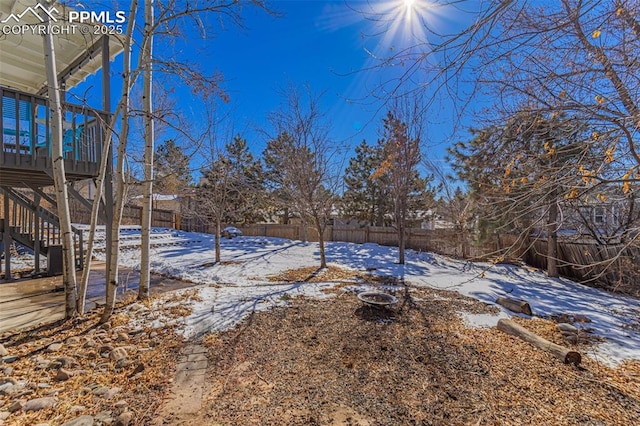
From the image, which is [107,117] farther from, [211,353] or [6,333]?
[211,353]

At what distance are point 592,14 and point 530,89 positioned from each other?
0.67 meters

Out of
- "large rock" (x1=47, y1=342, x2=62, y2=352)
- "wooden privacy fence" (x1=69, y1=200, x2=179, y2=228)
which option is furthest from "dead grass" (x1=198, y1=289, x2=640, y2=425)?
"wooden privacy fence" (x1=69, y1=200, x2=179, y2=228)

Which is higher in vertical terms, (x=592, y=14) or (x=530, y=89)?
(x=592, y=14)

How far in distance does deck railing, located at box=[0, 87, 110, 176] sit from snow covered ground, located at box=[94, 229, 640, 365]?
2.93 meters

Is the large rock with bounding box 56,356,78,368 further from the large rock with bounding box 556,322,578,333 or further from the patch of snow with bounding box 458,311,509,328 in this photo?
the large rock with bounding box 556,322,578,333

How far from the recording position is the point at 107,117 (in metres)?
4.45

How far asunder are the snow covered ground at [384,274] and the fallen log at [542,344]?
37 cm

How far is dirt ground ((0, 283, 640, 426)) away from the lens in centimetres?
201

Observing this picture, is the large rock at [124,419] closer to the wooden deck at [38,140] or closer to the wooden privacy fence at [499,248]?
the wooden deck at [38,140]

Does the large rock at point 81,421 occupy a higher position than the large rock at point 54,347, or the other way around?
the large rock at point 54,347

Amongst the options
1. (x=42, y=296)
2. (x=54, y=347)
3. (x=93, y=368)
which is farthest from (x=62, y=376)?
(x=42, y=296)

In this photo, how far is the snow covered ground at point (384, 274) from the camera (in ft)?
12.9

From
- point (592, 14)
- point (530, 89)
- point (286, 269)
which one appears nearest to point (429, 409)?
point (530, 89)

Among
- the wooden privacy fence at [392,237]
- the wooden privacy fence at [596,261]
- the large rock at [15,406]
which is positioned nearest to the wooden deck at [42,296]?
the large rock at [15,406]
